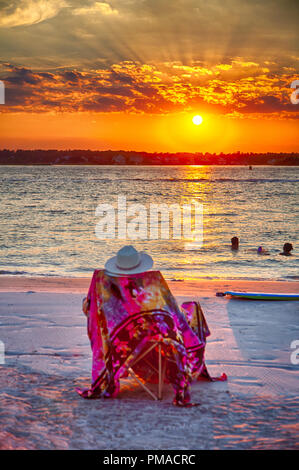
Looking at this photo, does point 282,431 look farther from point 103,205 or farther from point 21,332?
point 103,205

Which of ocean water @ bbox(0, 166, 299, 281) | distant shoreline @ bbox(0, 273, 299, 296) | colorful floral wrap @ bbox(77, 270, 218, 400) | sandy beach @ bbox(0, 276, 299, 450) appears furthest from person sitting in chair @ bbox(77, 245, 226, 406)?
ocean water @ bbox(0, 166, 299, 281)

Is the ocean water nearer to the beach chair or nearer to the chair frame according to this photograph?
the chair frame

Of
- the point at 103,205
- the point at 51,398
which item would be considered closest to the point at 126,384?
the point at 51,398

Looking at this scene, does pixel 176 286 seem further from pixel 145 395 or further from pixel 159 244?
pixel 159 244

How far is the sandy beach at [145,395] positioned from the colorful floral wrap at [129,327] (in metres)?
0.27

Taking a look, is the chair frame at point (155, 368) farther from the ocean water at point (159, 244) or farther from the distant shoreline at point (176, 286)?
the ocean water at point (159, 244)

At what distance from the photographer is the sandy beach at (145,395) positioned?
3826mm

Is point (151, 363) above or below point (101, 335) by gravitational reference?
below

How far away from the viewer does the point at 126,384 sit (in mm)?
5000

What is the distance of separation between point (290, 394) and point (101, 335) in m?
2.10

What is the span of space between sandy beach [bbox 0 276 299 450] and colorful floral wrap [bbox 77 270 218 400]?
0.27 meters

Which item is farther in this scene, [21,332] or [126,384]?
[21,332]

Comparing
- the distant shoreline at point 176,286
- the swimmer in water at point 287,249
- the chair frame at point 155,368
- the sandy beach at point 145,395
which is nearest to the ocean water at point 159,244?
the swimmer in water at point 287,249

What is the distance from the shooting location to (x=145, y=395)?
4703 millimetres
